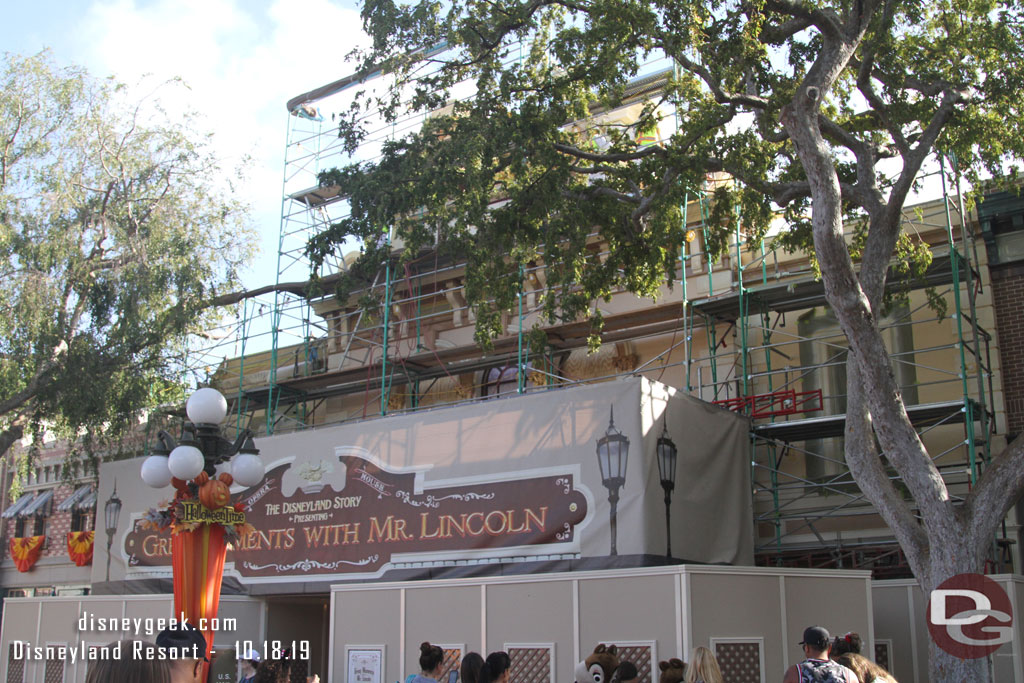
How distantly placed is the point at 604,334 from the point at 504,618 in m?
7.59

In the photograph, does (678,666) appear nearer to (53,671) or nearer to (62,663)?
(62,663)

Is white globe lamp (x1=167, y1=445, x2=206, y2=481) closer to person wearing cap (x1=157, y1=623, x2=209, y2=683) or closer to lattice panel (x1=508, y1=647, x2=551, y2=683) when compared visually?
person wearing cap (x1=157, y1=623, x2=209, y2=683)

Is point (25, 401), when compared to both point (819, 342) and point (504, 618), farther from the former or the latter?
point (819, 342)

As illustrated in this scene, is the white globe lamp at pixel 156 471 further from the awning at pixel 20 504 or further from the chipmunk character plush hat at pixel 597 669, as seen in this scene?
the awning at pixel 20 504

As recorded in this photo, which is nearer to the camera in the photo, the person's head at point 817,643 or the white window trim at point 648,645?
the person's head at point 817,643

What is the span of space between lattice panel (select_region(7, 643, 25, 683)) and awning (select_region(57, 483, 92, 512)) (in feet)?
29.1

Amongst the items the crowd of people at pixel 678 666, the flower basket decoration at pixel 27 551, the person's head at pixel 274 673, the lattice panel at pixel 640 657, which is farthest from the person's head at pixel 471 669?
the flower basket decoration at pixel 27 551

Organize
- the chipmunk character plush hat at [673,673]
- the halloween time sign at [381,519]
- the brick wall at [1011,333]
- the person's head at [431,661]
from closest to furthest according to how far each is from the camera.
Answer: the person's head at [431,661], the chipmunk character plush hat at [673,673], the halloween time sign at [381,519], the brick wall at [1011,333]

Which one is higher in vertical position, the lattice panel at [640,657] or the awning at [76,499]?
the awning at [76,499]

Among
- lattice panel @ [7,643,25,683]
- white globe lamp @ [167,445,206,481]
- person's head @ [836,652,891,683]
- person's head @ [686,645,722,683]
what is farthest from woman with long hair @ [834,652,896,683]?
lattice panel @ [7,643,25,683]

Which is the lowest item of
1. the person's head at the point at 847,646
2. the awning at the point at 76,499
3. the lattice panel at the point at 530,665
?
the lattice panel at the point at 530,665

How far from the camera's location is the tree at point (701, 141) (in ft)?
39.8

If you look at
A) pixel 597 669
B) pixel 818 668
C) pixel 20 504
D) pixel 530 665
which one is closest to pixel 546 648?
pixel 530 665

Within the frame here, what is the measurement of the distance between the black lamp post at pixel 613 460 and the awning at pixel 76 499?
1693 cm
